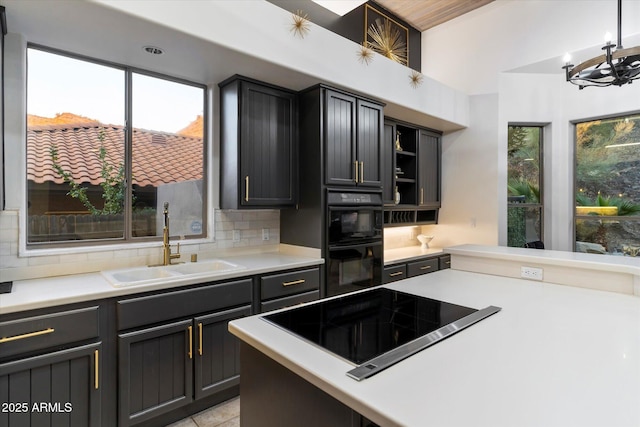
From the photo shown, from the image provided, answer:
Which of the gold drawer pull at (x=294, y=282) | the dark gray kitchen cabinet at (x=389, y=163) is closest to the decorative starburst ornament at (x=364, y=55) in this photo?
the dark gray kitchen cabinet at (x=389, y=163)

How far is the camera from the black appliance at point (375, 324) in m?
1.02

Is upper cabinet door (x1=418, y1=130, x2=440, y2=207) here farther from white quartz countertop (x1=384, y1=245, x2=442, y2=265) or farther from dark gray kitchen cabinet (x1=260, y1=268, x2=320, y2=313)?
dark gray kitchen cabinet (x1=260, y1=268, x2=320, y2=313)

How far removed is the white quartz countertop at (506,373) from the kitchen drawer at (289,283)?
4.13 feet

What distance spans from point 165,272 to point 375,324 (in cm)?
186

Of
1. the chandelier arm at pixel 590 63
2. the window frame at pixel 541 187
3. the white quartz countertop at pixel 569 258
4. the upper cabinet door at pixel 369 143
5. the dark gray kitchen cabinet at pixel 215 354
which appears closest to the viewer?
the white quartz countertop at pixel 569 258

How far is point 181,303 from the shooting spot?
2.17 metres

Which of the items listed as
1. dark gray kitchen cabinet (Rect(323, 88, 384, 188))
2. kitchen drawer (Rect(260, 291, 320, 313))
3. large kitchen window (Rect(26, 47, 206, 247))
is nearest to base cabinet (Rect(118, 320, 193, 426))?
kitchen drawer (Rect(260, 291, 320, 313))

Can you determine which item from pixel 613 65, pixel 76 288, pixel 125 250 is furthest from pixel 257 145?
pixel 613 65

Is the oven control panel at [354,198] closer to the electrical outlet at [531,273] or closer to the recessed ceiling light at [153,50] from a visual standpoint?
the electrical outlet at [531,273]

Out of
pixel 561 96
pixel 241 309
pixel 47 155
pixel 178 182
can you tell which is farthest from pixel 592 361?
pixel 561 96

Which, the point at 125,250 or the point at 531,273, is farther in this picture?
the point at 125,250

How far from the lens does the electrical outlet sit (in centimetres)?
207

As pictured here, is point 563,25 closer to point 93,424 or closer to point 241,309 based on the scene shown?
point 241,309

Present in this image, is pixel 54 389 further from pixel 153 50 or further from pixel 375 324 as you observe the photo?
pixel 153 50
